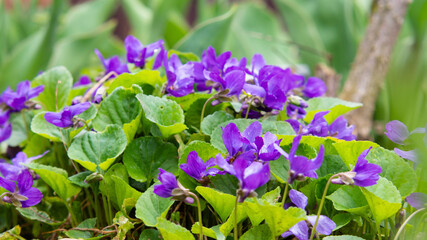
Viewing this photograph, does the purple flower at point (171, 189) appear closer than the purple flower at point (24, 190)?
Yes

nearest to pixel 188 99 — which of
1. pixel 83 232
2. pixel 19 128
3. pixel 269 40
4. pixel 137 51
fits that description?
pixel 137 51

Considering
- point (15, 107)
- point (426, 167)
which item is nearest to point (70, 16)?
point (15, 107)

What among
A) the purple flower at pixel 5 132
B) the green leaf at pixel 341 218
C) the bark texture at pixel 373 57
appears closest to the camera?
the green leaf at pixel 341 218

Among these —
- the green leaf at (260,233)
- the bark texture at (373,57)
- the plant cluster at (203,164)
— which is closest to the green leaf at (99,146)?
the plant cluster at (203,164)

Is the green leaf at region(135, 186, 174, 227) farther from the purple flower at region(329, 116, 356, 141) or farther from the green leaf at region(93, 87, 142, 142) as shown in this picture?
the purple flower at region(329, 116, 356, 141)

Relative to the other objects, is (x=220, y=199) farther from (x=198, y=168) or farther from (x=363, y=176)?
(x=363, y=176)

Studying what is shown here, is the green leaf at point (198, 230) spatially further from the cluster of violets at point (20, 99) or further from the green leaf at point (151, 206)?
the cluster of violets at point (20, 99)
